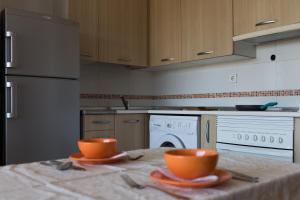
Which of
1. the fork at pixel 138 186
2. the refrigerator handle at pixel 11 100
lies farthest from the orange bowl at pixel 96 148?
the refrigerator handle at pixel 11 100

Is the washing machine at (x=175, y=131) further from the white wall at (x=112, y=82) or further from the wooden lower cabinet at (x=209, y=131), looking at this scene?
the white wall at (x=112, y=82)

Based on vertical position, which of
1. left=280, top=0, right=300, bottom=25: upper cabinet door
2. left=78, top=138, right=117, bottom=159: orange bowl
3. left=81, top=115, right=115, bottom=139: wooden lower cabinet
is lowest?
left=81, top=115, right=115, bottom=139: wooden lower cabinet

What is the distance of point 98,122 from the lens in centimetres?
301

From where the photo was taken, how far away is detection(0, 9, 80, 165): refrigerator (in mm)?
2480

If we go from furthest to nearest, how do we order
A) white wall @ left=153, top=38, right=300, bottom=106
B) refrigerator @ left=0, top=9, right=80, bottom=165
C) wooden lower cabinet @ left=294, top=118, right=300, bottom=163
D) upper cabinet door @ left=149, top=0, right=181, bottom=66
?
upper cabinet door @ left=149, top=0, right=181, bottom=66 < white wall @ left=153, top=38, right=300, bottom=106 < refrigerator @ left=0, top=9, right=80, bottom=165 < wooden lower cabinet @ left=294, top=118, right=300, bottom=163

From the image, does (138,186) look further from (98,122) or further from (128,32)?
(128,32)

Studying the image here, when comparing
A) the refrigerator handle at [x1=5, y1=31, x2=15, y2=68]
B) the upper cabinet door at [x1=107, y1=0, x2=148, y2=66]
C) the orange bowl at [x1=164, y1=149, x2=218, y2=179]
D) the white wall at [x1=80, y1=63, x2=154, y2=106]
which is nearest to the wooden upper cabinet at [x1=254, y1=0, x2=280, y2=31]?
the upper cabinet door at [x1=107, y1=0, x2=148, y2=66]

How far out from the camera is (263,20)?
8.54 ft

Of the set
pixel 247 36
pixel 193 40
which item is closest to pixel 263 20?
pixel 247 36

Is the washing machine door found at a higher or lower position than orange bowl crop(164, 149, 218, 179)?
lower

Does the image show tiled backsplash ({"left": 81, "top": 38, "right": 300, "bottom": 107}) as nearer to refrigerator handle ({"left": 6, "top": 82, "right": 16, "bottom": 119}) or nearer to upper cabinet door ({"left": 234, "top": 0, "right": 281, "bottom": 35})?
upper cabinet door ({"left": 234, "top": 0, "right": 281, "bottom": 35})

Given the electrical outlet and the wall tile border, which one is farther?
the electrical outlet

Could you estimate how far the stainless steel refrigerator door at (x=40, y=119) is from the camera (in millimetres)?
2482

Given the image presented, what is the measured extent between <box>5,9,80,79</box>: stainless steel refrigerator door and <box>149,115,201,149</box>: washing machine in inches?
35.3
